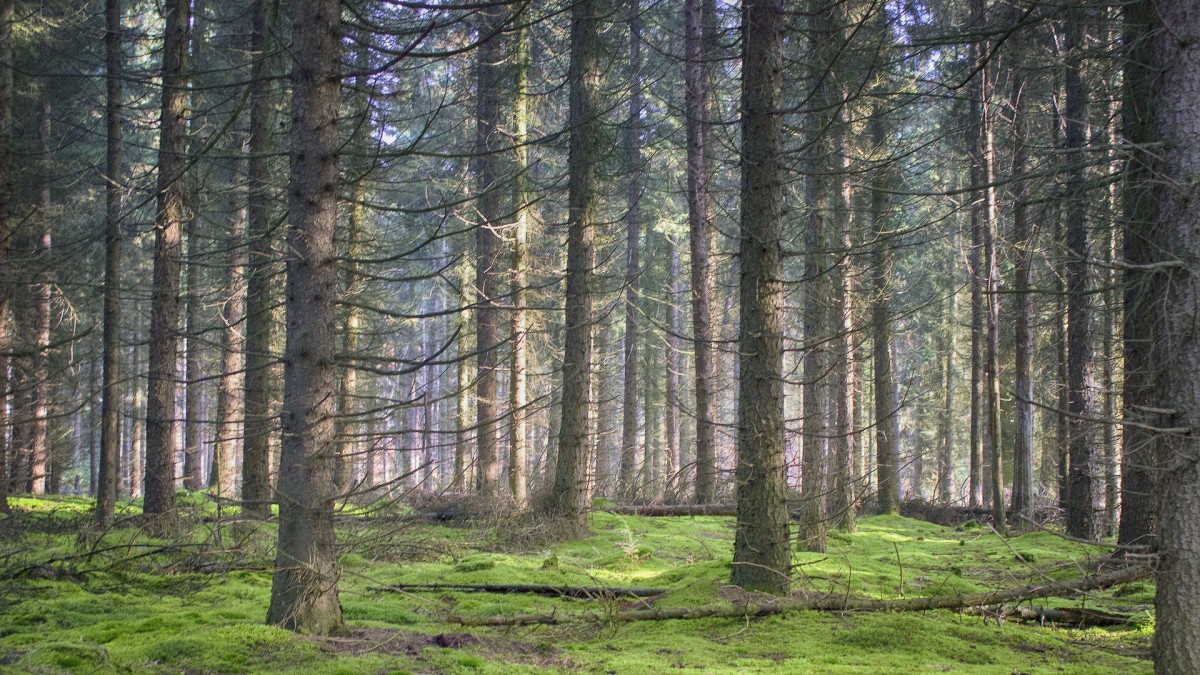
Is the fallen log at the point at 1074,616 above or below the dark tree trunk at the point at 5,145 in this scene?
below

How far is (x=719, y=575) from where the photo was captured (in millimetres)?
7129

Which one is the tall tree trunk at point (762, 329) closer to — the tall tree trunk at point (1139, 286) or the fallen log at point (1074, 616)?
the fallen log at point (1074, 616)

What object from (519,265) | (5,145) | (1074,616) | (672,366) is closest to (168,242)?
(5,145)

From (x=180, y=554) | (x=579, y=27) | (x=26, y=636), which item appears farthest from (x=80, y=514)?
(x=579, y=27)

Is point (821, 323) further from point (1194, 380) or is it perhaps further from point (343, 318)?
point (343, 318)

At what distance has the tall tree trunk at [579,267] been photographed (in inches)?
471

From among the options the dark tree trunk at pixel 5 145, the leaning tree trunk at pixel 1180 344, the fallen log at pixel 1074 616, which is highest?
the dark tree trunk at pixel 5 145

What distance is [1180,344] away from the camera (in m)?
4.37

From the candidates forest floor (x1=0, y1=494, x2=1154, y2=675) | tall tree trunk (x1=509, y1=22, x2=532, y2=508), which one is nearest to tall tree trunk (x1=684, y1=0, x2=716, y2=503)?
tall tree trunk (x1=509, y1=22, x2=532, y2=508)

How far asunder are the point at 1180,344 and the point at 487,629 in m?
5.28

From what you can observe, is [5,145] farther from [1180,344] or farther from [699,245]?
[1180,344]

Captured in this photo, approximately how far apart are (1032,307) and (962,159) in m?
Result: 4.32

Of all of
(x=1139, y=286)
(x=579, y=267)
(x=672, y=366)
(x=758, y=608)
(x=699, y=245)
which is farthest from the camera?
(x=672, y=366)

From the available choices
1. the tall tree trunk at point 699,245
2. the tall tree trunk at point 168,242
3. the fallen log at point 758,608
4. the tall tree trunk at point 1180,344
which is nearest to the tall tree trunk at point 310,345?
the fallen log at point 758,608
